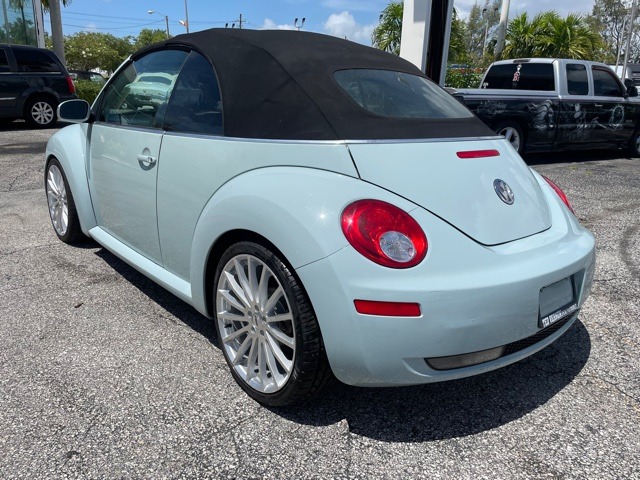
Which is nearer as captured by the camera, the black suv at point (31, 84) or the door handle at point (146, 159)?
the door handle at point (146, 159)

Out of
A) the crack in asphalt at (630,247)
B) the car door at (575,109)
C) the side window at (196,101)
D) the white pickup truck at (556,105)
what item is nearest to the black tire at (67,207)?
the side window at (196,101)

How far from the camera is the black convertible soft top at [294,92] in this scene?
7.73ft

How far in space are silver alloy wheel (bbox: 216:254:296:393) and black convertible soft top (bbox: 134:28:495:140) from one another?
607 millimetres

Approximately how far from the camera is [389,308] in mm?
1950

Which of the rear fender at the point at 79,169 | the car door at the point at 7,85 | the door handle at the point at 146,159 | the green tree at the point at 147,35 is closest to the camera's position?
the door handle at the point at 146,159

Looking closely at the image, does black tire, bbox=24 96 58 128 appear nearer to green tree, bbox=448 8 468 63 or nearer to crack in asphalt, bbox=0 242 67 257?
crack in asphalt, bbox=0 242 67 257

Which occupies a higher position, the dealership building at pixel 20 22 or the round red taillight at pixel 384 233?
the dealership building at pixel 20 22

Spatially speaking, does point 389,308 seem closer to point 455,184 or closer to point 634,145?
point 455,184

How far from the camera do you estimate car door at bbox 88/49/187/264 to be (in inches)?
120

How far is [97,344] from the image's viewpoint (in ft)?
9.77

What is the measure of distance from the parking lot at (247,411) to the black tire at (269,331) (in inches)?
5.2

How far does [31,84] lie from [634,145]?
12.7 metres

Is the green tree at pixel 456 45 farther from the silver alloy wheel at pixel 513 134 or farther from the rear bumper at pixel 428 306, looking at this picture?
the rear bumper at pixel 428 306

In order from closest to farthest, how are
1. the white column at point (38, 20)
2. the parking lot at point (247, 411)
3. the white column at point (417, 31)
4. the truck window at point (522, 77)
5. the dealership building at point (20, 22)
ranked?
Answer: the parking lot at point (247, 411) < the truck window at point (522, 77) < the white column at point (417, 31) < the dealership building at point (20, 22) < the white column at point (38, 20)
